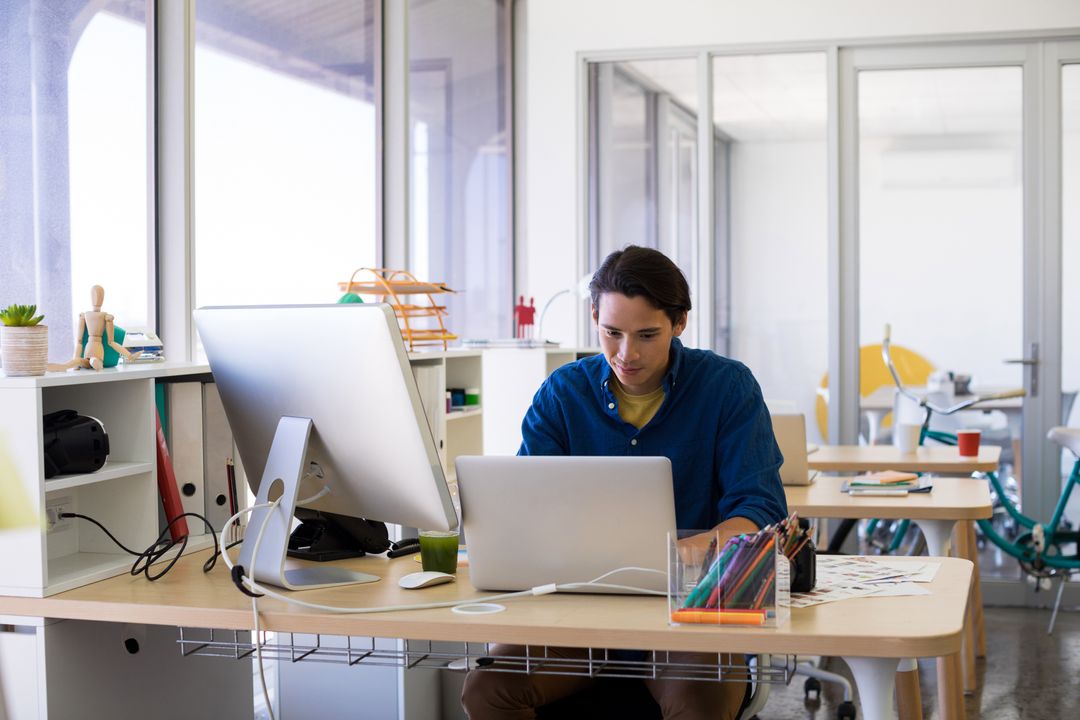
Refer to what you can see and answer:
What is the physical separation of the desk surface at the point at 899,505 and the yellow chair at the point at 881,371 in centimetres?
185

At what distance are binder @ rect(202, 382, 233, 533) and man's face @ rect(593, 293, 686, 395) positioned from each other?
0.80 m

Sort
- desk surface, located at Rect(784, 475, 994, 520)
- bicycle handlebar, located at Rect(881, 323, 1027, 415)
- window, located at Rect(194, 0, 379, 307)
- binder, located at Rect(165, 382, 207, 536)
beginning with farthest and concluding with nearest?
bicycle handlebar, located at Rect(881, 323, 1027, 415) → window, located at Rect(194, 0, 379, 307) → desk surface, located at Rect(784, 475, 994, 520) → binder, located at Rect(165, 382, 207, 536)

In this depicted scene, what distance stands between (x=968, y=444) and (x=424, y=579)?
8.47ft

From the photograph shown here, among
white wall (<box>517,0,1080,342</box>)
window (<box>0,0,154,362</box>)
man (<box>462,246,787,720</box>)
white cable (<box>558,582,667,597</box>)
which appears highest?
white wall (<box>517,0,1080,342</box>)

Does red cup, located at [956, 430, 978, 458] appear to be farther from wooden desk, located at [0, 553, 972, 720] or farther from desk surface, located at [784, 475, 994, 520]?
wooden desk, located at [0, 553, 972, 720]

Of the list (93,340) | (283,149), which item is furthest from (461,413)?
(93,340)

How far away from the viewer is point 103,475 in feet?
6.67

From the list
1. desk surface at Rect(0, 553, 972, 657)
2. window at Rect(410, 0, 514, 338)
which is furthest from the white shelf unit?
window at Rect(410, 0, 514, 338)

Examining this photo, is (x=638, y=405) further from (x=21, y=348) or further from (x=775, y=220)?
(x=775, y=220)

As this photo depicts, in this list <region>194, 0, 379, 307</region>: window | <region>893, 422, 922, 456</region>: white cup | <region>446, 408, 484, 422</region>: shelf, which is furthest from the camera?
<region>893, 422, 922, 456</region>: white cup

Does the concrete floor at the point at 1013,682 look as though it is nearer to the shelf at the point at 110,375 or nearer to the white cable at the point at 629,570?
the white cable at the point at 629,570

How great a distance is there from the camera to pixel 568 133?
206 inches

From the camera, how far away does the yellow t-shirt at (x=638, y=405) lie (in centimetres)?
220

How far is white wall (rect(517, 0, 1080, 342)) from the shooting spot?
498 centimetres
